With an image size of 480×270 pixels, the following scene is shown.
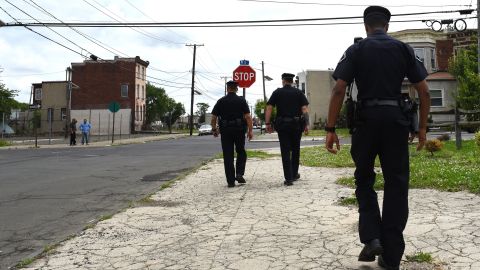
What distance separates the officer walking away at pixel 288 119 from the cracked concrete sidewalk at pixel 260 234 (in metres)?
0.82

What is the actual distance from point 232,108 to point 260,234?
383cm

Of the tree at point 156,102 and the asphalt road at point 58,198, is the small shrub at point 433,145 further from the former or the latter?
the tree at point 156,102

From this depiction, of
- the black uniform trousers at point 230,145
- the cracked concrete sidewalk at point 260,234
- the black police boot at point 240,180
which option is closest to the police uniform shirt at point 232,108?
the black uniform trousers at point 230,145

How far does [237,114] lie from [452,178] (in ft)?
11.8

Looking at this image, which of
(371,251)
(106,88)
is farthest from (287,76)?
(106,88)

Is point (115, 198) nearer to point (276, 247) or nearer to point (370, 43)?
point (276, 247)

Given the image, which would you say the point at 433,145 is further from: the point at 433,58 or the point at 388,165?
the point at 433,58

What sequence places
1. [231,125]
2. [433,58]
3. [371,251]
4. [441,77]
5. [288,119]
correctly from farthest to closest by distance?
1. [433,58]
2. [441,77]
3. [231,125]
4. [288,119]
5. [371,251]

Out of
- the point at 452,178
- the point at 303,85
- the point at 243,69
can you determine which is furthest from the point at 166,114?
the point at 452,178

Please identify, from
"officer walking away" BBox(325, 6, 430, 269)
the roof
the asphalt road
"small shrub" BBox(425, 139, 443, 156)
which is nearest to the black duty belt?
"officer walking away" BBox(325, 6, 430, 269)

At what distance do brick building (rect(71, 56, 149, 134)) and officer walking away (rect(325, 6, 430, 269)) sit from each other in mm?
59193

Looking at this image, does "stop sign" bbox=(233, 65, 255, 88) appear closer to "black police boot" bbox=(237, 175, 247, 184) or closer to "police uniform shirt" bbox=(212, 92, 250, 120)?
"police uniform shirt" bbox=(212, 92, 250, 120)

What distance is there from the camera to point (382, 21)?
367cm

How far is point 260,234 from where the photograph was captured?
463 centimetres
